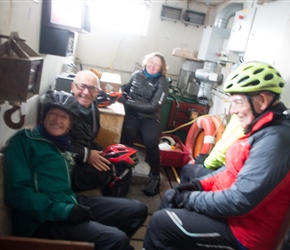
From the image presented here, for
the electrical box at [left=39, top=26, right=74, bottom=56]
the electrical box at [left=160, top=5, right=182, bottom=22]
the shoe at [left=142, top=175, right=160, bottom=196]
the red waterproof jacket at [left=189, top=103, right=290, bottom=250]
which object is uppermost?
the electrical box at [left=160, top=5, right=182, bottom=22]

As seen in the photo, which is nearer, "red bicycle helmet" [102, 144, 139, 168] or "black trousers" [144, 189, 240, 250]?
"black trousers" [144, 189, 240, 250]

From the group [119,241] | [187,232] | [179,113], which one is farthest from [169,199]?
[179,113]

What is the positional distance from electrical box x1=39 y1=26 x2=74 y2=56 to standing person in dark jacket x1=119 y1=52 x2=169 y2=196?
40.3 inches

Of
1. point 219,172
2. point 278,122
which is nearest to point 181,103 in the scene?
point 219,172

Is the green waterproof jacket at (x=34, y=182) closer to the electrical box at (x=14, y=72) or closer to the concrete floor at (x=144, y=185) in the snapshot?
the electrical box at (x=14, y=72)

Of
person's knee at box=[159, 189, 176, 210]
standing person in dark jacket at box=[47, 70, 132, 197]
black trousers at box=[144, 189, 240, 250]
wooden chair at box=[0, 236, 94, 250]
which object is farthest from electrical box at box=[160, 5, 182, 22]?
wooden chair at box=[0, 236, 94, 250]

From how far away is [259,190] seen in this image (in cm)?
109

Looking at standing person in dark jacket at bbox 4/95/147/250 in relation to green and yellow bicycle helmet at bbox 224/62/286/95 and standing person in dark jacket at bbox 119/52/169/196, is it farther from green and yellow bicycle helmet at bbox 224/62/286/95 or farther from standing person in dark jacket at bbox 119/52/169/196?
standing person in dark jacket at bbox 119/52/169/196

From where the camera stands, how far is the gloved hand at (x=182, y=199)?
142 centimetres

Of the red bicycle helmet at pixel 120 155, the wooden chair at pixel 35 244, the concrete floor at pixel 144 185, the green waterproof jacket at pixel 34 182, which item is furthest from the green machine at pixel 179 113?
the wooden chair at pixel 35 244

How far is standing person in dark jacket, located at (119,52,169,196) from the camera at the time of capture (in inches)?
103

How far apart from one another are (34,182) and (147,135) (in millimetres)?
1487

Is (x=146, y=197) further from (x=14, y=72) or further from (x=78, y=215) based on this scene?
(x=14, y=72)

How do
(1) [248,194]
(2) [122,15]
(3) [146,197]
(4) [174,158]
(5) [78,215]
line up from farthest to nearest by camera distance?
(2) [122,15]
(4) [174,158]
(3) [146,197]
(5) [78,215]
(1) [248,194]
